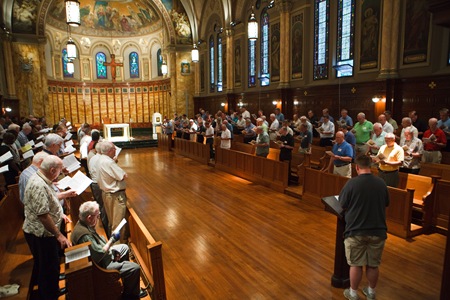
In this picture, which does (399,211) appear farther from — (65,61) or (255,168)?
(65,61)

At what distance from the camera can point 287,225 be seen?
565cm

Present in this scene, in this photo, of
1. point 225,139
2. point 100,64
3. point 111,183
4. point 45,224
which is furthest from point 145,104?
point 45,224

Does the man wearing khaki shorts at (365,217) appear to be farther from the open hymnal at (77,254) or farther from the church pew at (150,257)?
the open hymnal at (77,254)

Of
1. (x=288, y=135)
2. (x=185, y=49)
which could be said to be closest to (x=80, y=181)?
(x=288, y=135)


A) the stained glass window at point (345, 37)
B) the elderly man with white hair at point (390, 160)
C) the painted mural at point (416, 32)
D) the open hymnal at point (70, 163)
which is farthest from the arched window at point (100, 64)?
the elderly man with white hair at point (390, 160)

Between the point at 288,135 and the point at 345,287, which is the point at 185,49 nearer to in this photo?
the point at 288,135

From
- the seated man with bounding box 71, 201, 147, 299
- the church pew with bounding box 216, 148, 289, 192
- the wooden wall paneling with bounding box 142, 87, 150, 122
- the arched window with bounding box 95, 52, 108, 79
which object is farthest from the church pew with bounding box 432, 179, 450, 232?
the arched window with bounding box 95, 52, 108, 79

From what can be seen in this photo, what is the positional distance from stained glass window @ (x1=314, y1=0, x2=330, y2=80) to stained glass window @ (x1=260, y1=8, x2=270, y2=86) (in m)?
3.00

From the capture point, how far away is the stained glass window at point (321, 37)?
39.0ft

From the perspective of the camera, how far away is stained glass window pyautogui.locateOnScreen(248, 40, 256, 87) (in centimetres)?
1605

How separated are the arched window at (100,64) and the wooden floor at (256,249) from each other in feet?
65.1

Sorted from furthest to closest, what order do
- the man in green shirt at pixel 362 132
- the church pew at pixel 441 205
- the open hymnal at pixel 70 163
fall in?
the man in green shirt at pixel 362 132 → the church pew at pixel 441 205 → the open hymnal at pixel 70 163

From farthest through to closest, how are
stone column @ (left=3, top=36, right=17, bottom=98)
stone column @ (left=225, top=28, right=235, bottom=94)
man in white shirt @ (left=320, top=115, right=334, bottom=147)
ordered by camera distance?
stone column @ (left=225, top=28, right=235, bottom=94) < stone column @ (left=3, top=36, right=17, bottom=98) < man in white shirt @ (left=320, top=115, right=334, bottom=147)

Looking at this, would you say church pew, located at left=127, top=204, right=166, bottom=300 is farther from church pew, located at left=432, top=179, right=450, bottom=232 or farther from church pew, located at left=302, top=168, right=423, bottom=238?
church pew, located at left=432, top=179, right=450, bottom=232
